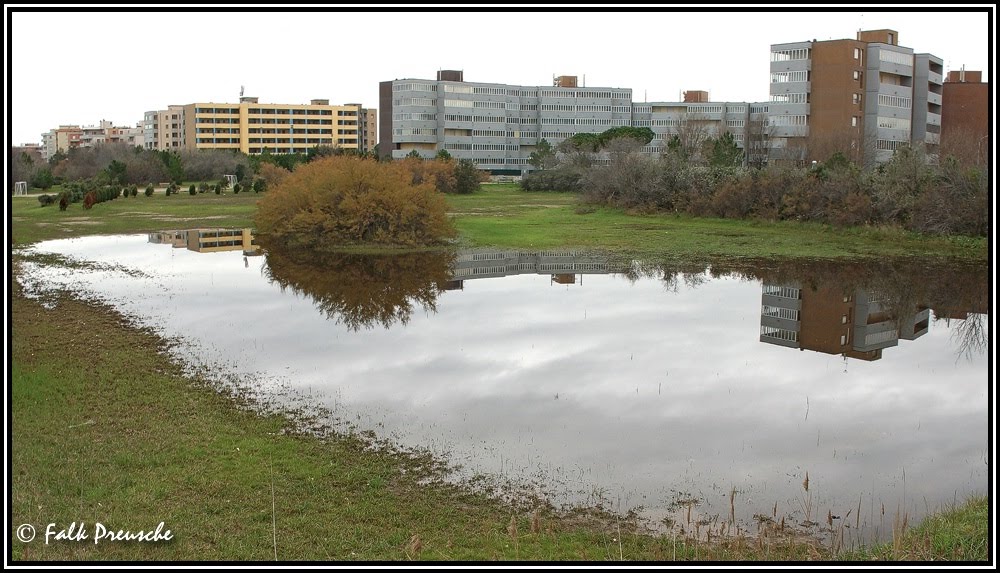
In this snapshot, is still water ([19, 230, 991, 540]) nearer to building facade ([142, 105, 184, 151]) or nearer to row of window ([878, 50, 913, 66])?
row of window ([878, 50, 913, 66])

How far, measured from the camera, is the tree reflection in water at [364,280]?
71.6ft

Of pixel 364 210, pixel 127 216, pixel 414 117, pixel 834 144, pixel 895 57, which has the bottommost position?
pixel 127 216

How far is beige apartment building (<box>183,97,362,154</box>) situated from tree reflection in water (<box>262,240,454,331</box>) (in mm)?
110358

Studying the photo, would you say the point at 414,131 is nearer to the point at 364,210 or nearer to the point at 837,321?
the point at 364,210

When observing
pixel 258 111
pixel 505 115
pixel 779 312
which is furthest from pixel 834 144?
pixel 258 111

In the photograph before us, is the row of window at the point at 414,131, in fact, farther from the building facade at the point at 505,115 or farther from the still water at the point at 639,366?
the still water at the point at 639,366

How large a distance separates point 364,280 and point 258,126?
12287cm

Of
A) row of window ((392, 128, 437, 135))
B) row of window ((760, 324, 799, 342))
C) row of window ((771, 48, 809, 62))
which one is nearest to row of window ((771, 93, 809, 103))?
row of window ((771, 48, 809, 62))

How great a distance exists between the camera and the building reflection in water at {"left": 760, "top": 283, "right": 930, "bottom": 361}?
62.0 ft

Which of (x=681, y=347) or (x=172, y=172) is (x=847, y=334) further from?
(x=172, y=172)

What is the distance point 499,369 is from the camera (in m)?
16.2

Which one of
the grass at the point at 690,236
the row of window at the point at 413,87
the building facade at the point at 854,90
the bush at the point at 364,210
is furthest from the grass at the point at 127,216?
the row of window at the point at 413,87

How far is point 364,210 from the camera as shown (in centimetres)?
3500

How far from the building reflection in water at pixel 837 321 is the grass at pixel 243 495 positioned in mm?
9452
